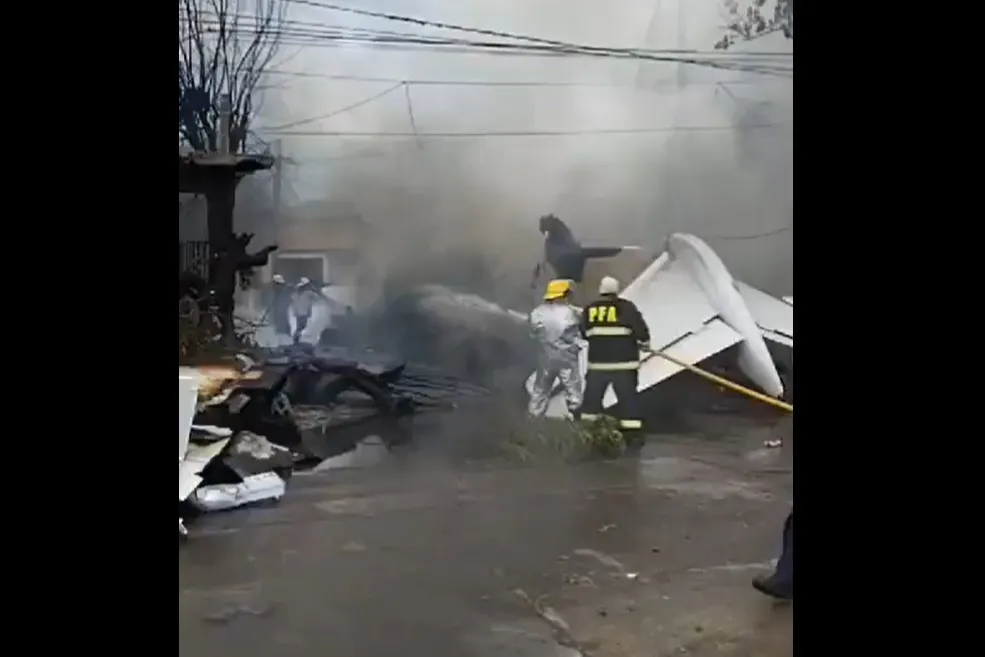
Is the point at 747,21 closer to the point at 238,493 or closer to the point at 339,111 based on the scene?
the point at 339,111

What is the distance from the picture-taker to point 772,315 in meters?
1.41

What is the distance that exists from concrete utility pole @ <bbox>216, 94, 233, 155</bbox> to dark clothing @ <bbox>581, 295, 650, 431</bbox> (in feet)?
1.93

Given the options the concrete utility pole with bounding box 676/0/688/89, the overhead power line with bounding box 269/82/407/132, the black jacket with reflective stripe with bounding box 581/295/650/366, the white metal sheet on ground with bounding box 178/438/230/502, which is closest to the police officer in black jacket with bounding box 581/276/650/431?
the black jacket with reflective stripe with bounding box 581/295/650/366

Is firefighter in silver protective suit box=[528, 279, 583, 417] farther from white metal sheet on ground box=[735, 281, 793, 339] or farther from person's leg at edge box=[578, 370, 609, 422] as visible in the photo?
white metal sheet on ground box=[735, 281, 793, 339]

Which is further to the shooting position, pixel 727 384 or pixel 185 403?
pixel 727 384

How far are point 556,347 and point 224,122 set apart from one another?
59 centimetres

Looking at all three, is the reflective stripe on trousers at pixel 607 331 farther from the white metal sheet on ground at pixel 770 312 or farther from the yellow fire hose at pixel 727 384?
the white metal sheet on ground at pixel 770 312

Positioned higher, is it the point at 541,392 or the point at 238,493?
the point at 541,392

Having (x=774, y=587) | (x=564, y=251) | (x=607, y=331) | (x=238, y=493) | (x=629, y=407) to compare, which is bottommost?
(x=774, y=587)

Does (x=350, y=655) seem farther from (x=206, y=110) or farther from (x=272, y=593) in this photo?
(x=206, y=110)

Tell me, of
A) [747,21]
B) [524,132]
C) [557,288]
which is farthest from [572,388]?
[747,21]

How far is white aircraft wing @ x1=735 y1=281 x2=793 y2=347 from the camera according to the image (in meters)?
1.41

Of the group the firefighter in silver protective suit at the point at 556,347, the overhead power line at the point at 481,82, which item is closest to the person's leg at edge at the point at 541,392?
the firefighter in silver protective suit at the point at 556,347
